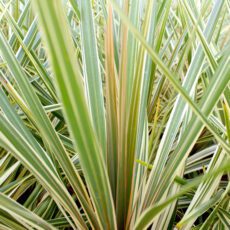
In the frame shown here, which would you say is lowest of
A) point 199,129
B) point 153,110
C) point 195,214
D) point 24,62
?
point 195,214

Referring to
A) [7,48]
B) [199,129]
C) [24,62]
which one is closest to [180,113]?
[199,129]

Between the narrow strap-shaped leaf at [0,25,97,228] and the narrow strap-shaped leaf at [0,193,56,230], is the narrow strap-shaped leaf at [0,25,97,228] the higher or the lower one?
the higher one

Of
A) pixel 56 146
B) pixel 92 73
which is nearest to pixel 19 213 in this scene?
pixel 56 146

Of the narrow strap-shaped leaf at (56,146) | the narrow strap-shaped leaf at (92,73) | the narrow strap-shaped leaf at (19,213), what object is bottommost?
the narrow strap-shaped leaf at (19,213)

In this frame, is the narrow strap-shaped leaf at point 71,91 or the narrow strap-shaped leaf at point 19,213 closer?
the narrow strap-shaped leaf at point 71,91

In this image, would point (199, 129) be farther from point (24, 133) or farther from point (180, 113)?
point (24, 133)

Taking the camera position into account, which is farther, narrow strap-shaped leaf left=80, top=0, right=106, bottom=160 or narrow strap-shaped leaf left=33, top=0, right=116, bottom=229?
narrow strap-shaped leaf left=80, top=0, right=106, bottom=160

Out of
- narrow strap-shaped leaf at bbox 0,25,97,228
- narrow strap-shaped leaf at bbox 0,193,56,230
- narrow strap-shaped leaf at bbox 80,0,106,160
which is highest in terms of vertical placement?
narrow strap-shaped leaf at bbox 80,0,106,160

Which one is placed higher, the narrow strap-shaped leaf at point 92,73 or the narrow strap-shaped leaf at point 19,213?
the narrow strap-shaped leaf at point 92,73

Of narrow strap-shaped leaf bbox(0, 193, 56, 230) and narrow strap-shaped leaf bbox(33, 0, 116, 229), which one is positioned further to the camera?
narrow strap-shaped leaf bbox(0, 193, 56, 230)

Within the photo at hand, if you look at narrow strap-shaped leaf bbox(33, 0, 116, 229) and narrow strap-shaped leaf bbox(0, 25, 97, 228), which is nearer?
narrow strap-shaped leaf bbox(33, 0, 116, 229)

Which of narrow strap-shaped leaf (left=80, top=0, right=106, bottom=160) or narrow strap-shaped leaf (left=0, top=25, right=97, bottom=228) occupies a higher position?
narrow strap-shaped leaf (left=80, top=0, right=106, bottom=160)
